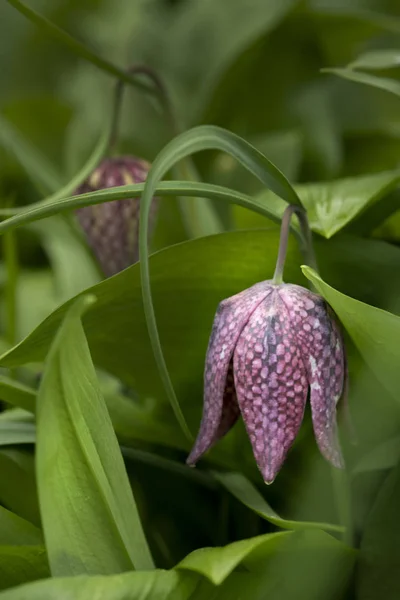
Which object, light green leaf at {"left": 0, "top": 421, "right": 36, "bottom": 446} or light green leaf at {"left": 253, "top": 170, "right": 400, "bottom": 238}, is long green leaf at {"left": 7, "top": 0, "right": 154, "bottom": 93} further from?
light green leaf at {"left": 0, "top": 421, "right": 36, "bottom": 446}

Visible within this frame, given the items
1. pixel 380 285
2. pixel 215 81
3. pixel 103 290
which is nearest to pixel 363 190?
pixel 380 285

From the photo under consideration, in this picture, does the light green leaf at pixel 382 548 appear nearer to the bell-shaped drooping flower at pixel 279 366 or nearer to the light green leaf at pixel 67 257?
the bell-shaped drooping flower at pixel 279 366

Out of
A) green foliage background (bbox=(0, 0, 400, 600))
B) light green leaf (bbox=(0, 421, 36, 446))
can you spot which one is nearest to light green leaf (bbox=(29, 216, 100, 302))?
green foliage background (bbox=(0, 0, 400, 600))

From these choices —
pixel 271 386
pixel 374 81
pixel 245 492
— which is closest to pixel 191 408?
pixel 245 492

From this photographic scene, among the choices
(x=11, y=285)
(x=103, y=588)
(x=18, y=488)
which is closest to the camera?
(x=103, y=588)

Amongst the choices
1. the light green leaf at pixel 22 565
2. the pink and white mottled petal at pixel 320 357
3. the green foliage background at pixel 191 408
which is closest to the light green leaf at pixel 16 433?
the green foliage background at pixel 191 408

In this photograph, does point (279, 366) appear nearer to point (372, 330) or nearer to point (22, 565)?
point (372, 330)

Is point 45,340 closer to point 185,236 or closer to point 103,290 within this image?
point 103,290
